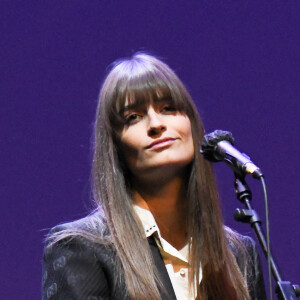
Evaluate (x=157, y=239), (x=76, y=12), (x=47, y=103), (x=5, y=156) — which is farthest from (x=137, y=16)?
(x=157, y=239)

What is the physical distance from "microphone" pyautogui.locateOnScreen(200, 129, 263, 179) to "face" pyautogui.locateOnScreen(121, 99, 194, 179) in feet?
1.25

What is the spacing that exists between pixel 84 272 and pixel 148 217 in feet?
0.98

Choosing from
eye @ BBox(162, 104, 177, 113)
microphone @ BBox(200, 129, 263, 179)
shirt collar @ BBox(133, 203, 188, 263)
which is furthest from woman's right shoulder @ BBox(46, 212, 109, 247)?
microphone @ BBox(200, 129, 263, 179)

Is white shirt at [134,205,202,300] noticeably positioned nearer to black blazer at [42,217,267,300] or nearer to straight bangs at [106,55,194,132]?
black blazer at [42,217,267,300]

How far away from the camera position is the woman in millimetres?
2332

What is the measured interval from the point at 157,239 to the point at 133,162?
0.27 metres

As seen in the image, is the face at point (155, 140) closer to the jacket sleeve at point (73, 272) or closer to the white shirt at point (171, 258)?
the white shirt at point (171, 258)

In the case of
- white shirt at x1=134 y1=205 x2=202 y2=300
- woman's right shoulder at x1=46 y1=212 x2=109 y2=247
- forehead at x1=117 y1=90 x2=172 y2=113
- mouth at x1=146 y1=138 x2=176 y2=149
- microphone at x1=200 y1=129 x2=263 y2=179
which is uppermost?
forehead at x1=117 y1=90 x2=172 y2=113

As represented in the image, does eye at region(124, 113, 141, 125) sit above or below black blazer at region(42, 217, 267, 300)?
above

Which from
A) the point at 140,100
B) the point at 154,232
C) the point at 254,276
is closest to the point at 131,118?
the point at 140,100

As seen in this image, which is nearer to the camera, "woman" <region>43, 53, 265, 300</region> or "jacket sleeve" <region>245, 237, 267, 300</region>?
"woman" <region>43, 53, 265, 300</region>

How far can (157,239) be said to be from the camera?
2459 mm

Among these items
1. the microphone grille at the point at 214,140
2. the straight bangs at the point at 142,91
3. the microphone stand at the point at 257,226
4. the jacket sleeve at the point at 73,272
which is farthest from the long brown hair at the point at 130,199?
the microphone stand at the point at 257,226

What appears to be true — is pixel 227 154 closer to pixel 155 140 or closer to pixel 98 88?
pixel 155 140
